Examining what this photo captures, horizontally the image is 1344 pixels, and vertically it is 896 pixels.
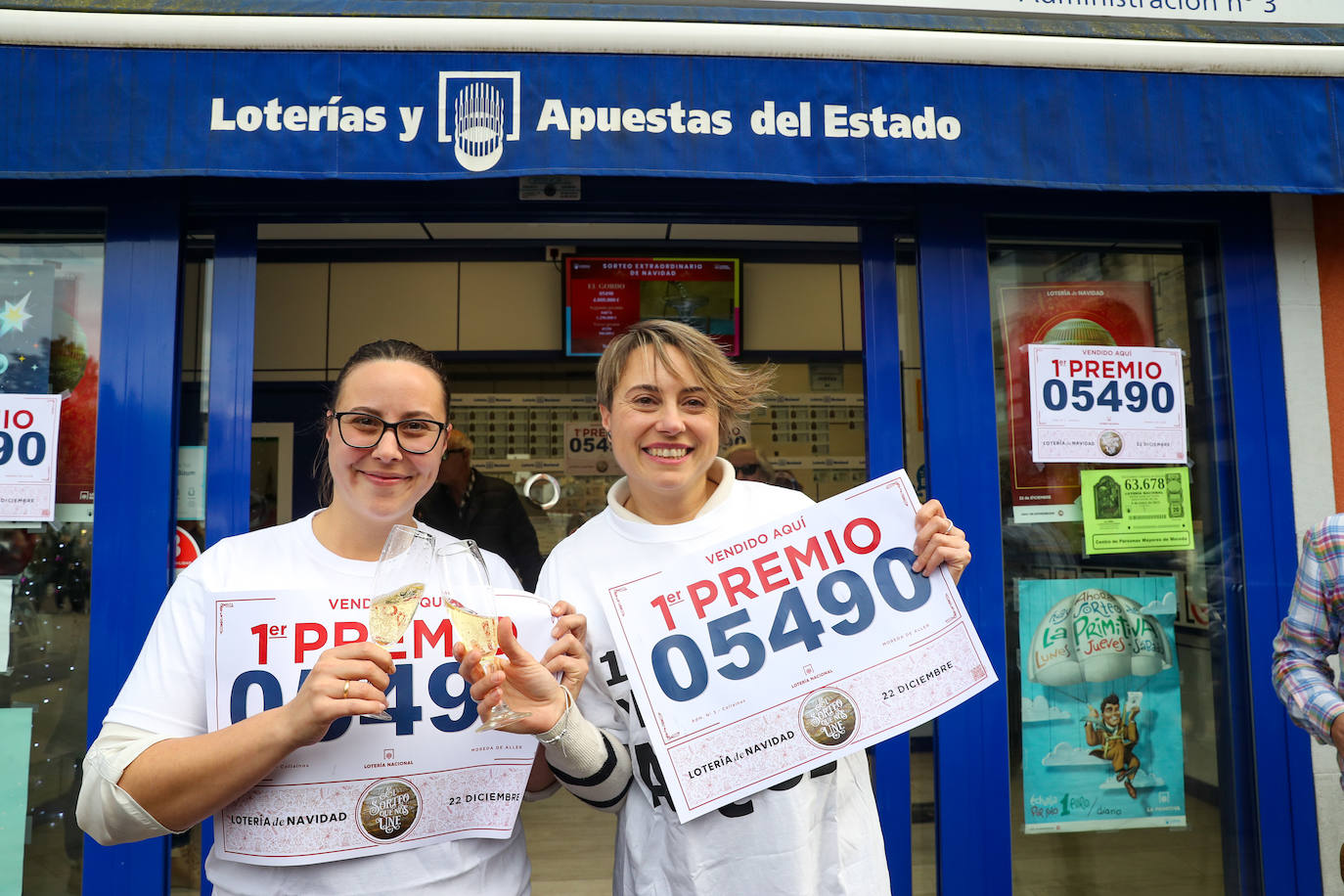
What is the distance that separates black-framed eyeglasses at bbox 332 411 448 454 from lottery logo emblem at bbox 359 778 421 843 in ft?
1.82

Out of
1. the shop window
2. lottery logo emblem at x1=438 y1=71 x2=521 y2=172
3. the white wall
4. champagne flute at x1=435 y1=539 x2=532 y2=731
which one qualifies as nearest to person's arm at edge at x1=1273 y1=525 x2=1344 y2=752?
the white wall

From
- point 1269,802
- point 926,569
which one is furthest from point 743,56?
point 1269,802

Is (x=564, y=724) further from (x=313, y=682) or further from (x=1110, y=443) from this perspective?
(x=1110, y=443)

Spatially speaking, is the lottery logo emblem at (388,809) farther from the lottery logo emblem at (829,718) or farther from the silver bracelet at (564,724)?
the lottery logo emblem at (829,718)

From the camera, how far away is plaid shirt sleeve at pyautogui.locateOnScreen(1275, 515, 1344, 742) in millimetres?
1888

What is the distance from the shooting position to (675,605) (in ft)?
5.23

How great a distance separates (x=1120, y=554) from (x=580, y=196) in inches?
79.3

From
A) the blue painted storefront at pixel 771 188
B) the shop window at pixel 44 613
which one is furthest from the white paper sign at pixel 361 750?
the shop window at pixel 44 613

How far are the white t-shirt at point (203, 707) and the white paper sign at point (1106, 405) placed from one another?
6.58 ft

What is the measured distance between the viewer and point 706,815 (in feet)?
5.02

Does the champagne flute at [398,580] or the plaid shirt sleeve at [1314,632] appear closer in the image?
the champagne flute at [398,580]

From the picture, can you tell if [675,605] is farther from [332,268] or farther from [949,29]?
[332,268]

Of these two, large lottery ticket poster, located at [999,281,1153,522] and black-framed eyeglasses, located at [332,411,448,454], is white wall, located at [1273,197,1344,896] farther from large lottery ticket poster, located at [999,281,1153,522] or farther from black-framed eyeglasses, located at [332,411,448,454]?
black-framed eyeglasses, located at [332,411,448,454]

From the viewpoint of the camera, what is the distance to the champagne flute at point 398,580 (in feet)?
4.25
